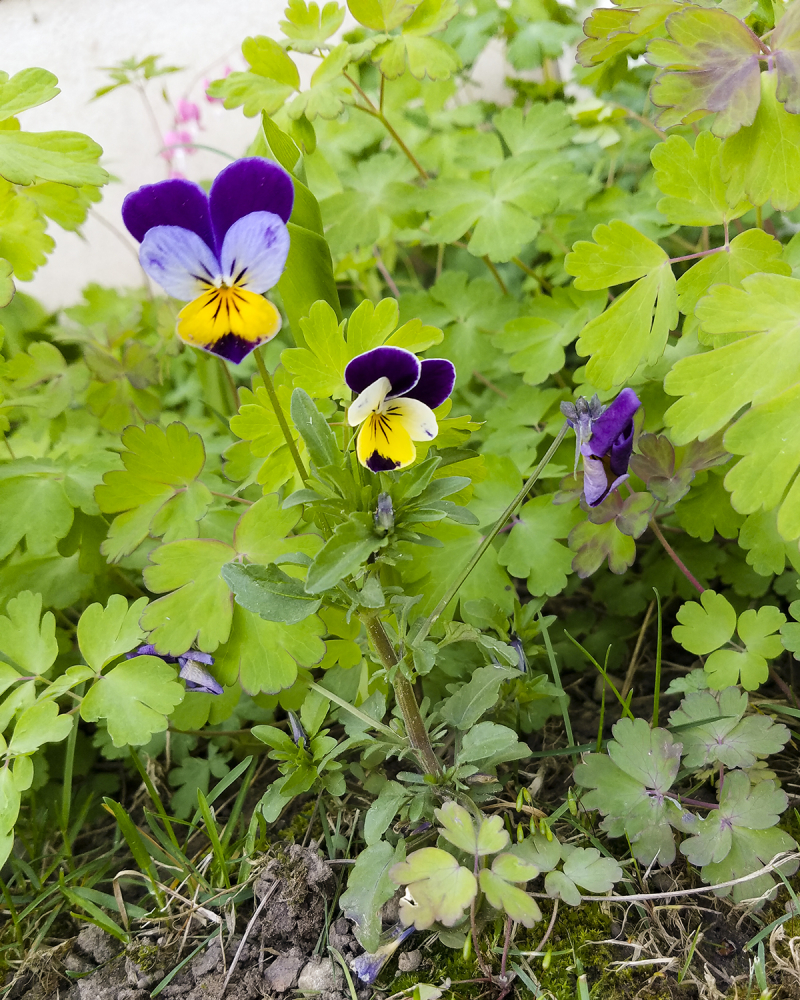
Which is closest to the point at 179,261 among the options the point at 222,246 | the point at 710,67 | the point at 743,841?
the point at 222,246

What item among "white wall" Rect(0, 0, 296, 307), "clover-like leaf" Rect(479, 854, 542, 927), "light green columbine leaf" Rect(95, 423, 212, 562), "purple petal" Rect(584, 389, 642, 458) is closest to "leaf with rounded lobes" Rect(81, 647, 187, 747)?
"light green columbine leaf" Rect(95, 423, 212, 562)

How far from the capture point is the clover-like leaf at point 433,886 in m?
0.91

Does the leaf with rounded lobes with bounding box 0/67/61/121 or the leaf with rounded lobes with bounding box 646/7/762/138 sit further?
the leaf with rounded lobes with bounding box 0/67/61/121

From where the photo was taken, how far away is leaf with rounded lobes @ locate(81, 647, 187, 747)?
3.70ft

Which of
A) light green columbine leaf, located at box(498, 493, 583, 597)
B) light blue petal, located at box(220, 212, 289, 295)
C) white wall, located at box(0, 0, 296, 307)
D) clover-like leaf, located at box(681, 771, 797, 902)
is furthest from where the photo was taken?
white wall, located at box(0, 0, 296, 307)

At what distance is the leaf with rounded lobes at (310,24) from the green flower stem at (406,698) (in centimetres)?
117

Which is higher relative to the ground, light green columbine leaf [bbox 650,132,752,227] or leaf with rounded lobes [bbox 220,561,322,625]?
light green columbine leaf [bbox 650,132,752,227]

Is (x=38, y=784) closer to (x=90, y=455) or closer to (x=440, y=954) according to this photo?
(x=90, y=455)

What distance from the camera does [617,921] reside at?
1095 millimetres

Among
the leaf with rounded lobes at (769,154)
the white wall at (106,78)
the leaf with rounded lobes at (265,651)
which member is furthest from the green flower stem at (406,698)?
the white wall at (106,78)

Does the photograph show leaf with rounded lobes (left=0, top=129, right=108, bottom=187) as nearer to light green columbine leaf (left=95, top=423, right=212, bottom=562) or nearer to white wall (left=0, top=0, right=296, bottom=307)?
light green columbine leaf (left=95, top=423, right=212, bottom=562)

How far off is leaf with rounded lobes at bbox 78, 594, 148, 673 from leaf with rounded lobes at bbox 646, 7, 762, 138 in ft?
Result: 3.64

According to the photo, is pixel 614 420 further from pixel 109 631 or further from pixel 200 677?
pixel 109 631

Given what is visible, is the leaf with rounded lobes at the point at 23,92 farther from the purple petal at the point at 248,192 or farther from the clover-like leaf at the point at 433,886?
the clover-like leaf at the point at 433,886
